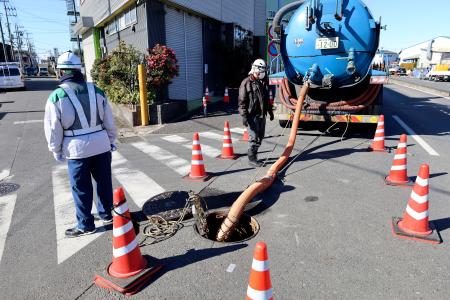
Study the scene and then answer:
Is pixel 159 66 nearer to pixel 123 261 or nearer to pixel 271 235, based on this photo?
pixel 271 235

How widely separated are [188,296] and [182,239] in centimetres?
99

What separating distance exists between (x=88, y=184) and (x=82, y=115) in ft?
2.78

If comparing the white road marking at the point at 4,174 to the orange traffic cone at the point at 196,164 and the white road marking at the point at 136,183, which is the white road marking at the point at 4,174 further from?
the orange traffic cone at the point at 196,164

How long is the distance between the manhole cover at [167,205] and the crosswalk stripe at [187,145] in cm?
244

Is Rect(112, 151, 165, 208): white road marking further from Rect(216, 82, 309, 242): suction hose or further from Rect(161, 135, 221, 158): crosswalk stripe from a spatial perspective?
Rect(161, 135, 221, 158): crosswalk stripe

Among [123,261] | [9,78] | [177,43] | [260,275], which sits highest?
[177,43]

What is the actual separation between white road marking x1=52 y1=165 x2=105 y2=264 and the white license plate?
18.6 feet

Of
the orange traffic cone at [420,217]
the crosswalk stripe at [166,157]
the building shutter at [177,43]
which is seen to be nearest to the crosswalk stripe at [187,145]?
the crosswalk stripe at [166,157]

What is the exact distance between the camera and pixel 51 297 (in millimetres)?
2936

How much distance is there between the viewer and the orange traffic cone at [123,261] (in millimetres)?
3061

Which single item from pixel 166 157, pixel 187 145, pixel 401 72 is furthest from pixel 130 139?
pixel 401 72

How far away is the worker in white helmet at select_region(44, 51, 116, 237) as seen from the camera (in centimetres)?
369

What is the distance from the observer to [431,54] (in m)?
56.9

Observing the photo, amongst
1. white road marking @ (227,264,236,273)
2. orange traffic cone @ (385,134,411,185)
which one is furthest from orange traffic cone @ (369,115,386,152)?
white road marking @ (227,264,236,273)
